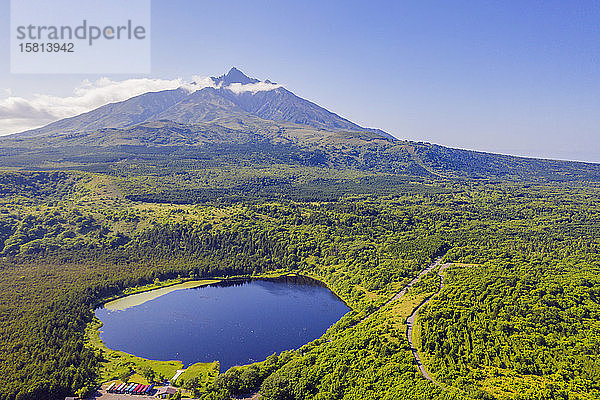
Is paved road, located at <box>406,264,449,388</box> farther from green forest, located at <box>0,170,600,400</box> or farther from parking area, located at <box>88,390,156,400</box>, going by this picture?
parking area, located at <box>88,390,156,400</box>

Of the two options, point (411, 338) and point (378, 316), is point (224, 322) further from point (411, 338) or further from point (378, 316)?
point (411, 338)

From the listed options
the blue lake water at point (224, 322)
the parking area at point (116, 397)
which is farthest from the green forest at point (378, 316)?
the blue lake water at point (224, 322)

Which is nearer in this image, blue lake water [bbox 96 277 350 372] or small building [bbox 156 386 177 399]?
small building [bbox 156 386 177 399]

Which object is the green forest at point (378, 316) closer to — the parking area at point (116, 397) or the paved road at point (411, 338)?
the paved road at point (411, 338)

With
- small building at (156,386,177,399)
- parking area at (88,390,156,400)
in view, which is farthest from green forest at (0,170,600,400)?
small building at (156,386,177,399)

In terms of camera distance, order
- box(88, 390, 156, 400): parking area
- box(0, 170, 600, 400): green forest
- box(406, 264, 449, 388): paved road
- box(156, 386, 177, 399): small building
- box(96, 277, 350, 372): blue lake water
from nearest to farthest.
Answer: box(0, 170, 600, 400): green forest
box(406, 264, 449, 388): paved road
box(88, 390, 156, 400): parking area
box(156, 386, 177, 399): small building
box(96, 277, 350, 372): blue lake water

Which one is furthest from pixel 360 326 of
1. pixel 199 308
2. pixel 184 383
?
pixel 199 308

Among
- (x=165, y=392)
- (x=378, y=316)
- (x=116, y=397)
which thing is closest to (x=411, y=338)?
(x=378, y=316)

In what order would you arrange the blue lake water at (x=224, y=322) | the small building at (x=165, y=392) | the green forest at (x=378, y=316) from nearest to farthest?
the green forest at (x=378, y=316) < the small building at (x=165, y=392) < the blue lake water at (x=224, y=322)
